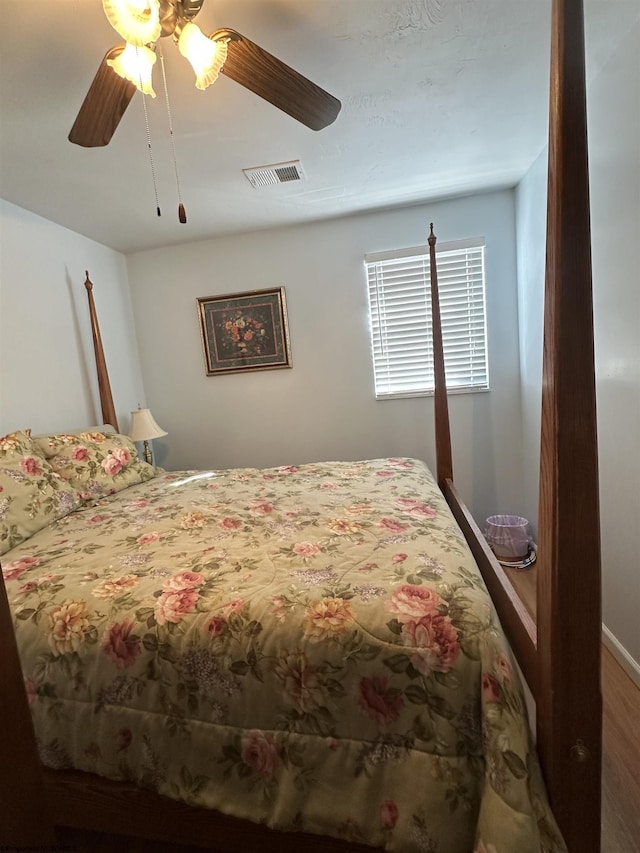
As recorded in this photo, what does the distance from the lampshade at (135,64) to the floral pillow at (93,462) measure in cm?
160

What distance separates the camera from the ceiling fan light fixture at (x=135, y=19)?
3.27 feet

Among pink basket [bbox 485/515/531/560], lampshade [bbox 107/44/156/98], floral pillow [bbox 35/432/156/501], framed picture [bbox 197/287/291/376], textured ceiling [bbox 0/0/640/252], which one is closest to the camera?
lampshade [bbox 107/44/156/98]

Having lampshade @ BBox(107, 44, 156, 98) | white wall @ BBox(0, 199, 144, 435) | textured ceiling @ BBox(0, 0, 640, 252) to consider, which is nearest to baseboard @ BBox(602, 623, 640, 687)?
textured ceiling @ BBox(0, 0, 640, 252)

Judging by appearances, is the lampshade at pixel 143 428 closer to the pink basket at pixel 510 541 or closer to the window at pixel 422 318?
the window at pixel 422 318

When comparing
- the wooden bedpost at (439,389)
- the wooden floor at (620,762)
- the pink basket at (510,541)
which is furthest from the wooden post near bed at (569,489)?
the pink basket at (510,541)

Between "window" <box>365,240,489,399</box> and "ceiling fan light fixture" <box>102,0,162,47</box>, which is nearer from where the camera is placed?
"ceiling fan light fixture" <box>102,0,162,47</box>

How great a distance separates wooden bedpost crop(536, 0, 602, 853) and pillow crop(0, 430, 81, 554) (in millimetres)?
1751

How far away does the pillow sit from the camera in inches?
60.1

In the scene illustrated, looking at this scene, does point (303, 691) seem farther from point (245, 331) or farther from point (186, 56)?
point (245, 331)

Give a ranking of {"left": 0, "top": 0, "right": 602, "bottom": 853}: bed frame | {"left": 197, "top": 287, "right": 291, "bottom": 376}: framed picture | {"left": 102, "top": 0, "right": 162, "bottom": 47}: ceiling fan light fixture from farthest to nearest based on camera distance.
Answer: {"left": 197, "top": 287, "right": 291, "bottom": 376}: framed picture
{"left": 102, "top": 0, "right": 162, "bottom": 47}: ceiling fan light fixture
{"left": 0, "top": 0, "right": 602, "bottom": 853}: bed frame

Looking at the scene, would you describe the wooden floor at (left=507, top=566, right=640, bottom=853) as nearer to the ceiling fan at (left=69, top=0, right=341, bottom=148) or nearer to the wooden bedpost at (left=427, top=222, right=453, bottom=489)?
the wooden bedpost at (left=427, top=222, right=453, bottom=489)

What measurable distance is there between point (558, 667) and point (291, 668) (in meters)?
Answer: 0.54

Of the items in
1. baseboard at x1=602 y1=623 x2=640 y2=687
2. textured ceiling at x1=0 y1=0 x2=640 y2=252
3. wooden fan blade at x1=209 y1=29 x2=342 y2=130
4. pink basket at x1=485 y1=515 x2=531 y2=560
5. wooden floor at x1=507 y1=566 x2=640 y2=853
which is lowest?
wooden floor at x1=507 y1=566 x2=640 y2=853

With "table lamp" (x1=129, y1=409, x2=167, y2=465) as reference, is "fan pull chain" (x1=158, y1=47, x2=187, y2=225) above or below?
above
